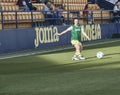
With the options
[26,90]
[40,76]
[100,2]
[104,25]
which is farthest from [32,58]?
[100,2]

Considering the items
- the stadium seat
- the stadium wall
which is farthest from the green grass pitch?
the stadium seat

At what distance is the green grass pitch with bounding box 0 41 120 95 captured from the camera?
33.1 ft

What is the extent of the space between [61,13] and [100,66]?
14.8 m

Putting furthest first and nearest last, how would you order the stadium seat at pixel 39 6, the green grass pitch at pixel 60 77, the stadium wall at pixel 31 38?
the stadium seat at pixel 39 6 → the stadium wall at pixel 31 38 → the green grass pitch at pixel 60 77

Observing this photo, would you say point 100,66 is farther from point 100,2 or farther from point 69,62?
point 100,2

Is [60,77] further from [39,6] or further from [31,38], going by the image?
[39,6]

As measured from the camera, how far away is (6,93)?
9938 mm

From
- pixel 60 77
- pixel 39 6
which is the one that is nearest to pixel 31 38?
pixel 39 6

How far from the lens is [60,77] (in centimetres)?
1245

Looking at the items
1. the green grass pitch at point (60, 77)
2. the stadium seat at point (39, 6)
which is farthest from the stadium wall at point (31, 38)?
the green grass pitch at point (60, 77)

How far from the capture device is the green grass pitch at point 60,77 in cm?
1009

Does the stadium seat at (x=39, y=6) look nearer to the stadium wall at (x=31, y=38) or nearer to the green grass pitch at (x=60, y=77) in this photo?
the stadium wall at (x=31, y=38)

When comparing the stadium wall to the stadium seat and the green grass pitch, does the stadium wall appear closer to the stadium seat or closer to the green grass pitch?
the stadium seat

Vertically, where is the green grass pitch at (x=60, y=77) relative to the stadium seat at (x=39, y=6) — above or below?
below
